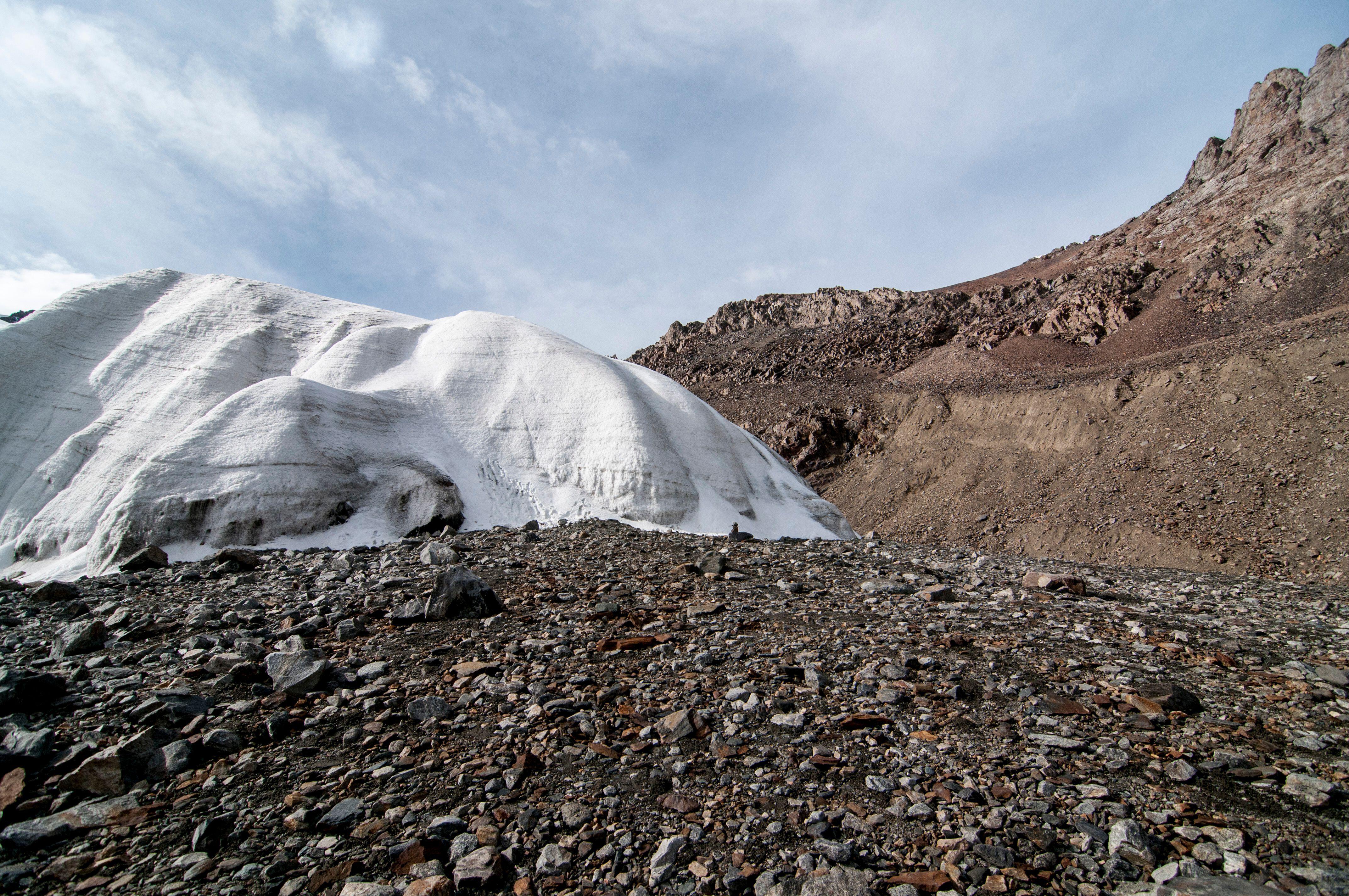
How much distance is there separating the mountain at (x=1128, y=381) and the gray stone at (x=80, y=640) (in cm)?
2853

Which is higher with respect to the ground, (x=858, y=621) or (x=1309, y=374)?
(x=1309, y=374)

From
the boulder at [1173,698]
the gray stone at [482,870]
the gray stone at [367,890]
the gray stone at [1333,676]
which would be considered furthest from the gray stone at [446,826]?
the gray stone at [1333,676]

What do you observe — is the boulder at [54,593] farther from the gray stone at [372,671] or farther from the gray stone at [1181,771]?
the gray stone at [1181,771]

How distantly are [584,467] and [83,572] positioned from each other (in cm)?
1204

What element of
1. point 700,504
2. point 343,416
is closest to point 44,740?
point 343,416

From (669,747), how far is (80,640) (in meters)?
6.99

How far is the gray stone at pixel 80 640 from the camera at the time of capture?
643cm

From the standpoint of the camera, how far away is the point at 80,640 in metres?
6.48

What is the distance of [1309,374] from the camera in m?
23.6

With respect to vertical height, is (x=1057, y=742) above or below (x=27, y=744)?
below

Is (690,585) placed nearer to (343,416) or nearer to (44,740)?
(44,740)

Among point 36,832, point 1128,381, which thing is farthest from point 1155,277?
point 36,832

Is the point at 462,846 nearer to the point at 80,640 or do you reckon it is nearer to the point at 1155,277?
the point at 80,640

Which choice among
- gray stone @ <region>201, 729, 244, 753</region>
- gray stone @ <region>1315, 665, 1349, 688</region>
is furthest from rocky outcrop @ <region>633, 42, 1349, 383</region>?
gray stone @ <region>201, 729, 244, 753</region>
